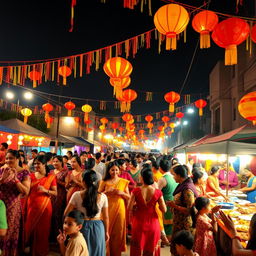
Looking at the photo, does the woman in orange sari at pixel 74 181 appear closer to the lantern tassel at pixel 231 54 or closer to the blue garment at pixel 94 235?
the blue garment at pixel 94 235

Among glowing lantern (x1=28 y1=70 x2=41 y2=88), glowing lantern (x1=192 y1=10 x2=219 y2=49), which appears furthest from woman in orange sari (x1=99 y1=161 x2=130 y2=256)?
glowing lantern (x1=28 y1=70 x2=41 y2=88)

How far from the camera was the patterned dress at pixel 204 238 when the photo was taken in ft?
12.4

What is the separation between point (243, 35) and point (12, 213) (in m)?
6.09

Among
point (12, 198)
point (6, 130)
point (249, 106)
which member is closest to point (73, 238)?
point (12, 198)

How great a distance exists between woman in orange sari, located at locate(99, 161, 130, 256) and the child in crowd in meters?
1.33

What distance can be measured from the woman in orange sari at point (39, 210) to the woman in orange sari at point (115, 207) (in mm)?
1082

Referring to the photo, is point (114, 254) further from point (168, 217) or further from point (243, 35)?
point (243, 35)

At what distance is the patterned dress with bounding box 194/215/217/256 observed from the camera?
3.79 meters

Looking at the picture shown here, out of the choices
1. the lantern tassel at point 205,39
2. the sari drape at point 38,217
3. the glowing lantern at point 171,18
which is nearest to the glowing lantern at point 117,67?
the glowing lantern at point 171,18

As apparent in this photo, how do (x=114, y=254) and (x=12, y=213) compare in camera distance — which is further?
(x=114, y=254)

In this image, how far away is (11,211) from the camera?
3.91 m

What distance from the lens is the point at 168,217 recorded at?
6.03m

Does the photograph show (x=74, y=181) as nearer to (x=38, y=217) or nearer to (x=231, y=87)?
(x=38, y=217)

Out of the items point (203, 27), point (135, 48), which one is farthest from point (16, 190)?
point (135, 48)
